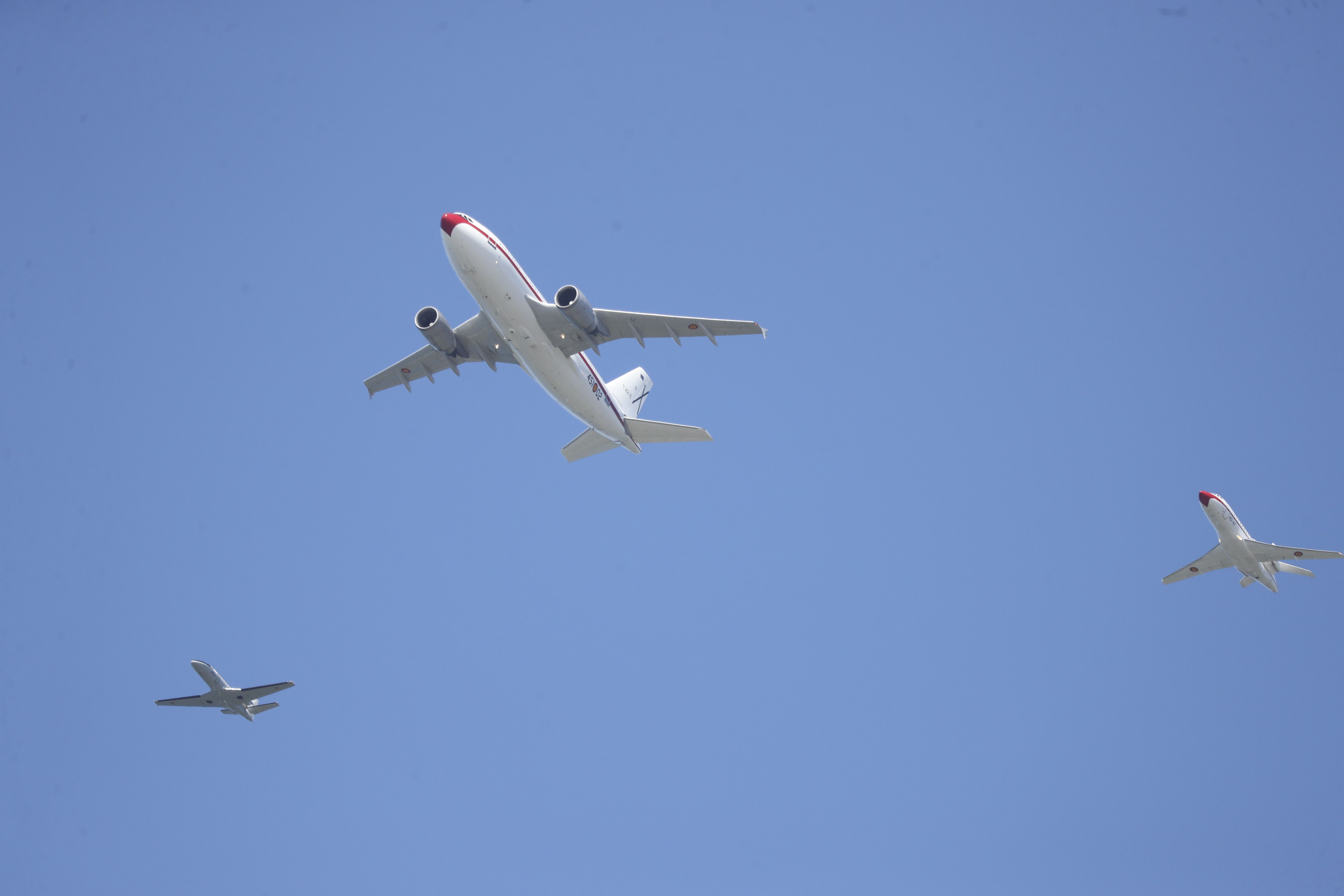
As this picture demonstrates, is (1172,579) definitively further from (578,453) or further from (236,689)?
(236,689)

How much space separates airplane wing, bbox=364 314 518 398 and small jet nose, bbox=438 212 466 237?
435 centimetres

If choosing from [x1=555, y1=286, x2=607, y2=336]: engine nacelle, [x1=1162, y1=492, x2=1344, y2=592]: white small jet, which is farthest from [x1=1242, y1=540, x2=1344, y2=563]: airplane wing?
[x1=555, y1=286, x2=607, y2=336]: engine nacelle

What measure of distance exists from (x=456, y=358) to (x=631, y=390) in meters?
5.91

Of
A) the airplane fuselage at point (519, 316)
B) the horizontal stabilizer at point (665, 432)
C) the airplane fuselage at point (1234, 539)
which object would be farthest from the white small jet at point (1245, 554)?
the airplane fuselage at point (519, 316)

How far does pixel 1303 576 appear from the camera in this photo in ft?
118

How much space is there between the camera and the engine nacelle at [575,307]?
2592cm

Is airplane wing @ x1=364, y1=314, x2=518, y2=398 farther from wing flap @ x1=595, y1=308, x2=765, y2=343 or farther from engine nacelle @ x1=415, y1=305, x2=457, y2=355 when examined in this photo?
wing flap @ x1=595, y1=308, x2=765, y2=343

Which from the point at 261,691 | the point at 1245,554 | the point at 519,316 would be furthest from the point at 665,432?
the point at 1245,554

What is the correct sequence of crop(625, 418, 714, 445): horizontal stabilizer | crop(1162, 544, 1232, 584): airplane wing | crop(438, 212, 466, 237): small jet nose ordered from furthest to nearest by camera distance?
crop(1162, 544, 1232, 584): airplane wing → crop(625, 418, 714, 445): horizontal stabilizer → crop(438, 212, 466, 237): small jet nose

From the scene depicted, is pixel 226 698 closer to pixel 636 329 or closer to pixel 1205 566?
pixel 636 329

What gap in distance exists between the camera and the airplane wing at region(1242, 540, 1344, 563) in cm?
3403

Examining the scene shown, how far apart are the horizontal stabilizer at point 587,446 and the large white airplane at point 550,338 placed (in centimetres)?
3

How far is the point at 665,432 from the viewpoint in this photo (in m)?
30.2

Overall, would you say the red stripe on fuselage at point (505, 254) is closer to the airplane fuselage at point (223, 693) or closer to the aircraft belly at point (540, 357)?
the aircraft belly at point (540, 357)
